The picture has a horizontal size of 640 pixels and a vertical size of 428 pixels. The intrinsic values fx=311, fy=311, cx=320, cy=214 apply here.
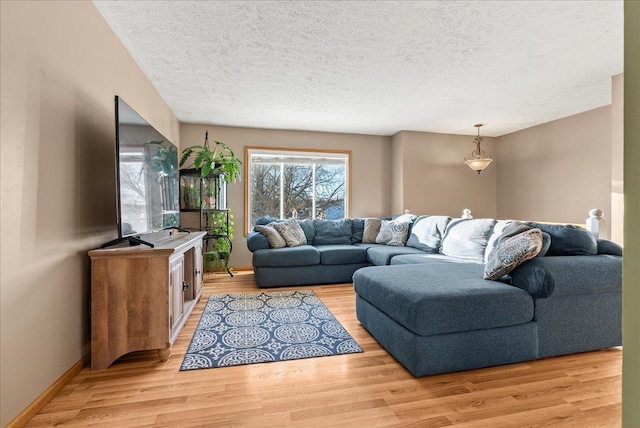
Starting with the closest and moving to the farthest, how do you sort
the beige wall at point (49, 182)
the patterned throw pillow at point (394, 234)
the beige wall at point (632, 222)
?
the beige wall at point (632, 222) < the beige wall at point (49, 182) < the patterned throw pillow at point (394, 234)

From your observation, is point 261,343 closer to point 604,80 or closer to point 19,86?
point 19,86

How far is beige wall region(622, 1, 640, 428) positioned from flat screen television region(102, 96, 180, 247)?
2.25 meters

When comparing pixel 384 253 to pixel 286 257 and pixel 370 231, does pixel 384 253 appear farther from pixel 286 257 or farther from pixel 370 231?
pixel 286 257

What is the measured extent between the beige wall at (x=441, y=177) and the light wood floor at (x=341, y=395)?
3646 millimetres

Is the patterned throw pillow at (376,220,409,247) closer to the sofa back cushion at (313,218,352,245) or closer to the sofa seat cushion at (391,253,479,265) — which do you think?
the sofa back cushion at (313,218,352,245)

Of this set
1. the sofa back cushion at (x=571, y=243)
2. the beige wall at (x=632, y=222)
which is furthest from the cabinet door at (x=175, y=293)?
the sofa back cushion at (x=571, y=243)

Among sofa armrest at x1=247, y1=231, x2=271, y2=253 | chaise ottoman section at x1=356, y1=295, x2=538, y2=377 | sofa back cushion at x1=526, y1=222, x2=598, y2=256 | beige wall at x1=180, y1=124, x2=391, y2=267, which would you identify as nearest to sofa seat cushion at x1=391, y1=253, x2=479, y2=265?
sofa back cushion at x1=526, y1=222, x2=598, y2=256

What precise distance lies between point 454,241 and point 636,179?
315 cm

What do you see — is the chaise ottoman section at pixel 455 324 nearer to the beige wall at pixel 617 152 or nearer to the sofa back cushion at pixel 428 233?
the sofa back cushion at pixel 428 233

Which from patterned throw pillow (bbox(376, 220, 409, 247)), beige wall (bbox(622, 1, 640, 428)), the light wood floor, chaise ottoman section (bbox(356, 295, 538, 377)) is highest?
beige wall (bbox(622, 1, 640, 428))

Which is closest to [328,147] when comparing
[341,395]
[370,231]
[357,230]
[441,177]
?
[357,230]

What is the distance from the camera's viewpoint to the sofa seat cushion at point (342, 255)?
410 centimetres

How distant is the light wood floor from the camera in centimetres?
146

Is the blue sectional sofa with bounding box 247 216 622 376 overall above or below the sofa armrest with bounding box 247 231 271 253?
below
